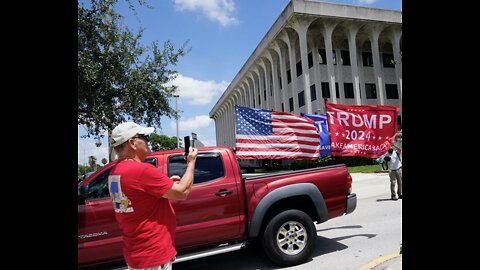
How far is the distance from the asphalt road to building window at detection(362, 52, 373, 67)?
27.6 meters

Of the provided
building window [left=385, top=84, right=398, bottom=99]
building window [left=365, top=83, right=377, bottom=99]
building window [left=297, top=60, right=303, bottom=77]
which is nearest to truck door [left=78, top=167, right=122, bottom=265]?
building window [left=297, top=60, right=303, bottom=77]

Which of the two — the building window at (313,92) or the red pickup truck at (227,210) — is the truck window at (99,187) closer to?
the red pickup truck at (227,210)

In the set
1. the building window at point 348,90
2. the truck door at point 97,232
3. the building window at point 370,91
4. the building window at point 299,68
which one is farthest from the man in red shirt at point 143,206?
the building window at point 370,91

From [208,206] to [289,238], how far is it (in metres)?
1.30

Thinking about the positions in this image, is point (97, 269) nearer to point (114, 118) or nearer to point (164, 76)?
point (114, 118)

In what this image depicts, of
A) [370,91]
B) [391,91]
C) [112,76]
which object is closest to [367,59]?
[370,91]

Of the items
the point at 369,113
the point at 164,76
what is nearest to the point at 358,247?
the point at 369,113

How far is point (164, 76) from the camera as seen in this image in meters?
11.9

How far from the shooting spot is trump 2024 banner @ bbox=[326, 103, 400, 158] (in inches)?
226

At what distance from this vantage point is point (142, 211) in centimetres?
257

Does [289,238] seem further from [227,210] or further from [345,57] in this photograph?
[345,57]

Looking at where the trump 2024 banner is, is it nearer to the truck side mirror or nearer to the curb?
the curb

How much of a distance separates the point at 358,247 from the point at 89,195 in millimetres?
4278

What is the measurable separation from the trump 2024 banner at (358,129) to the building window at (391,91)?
99.7ft
